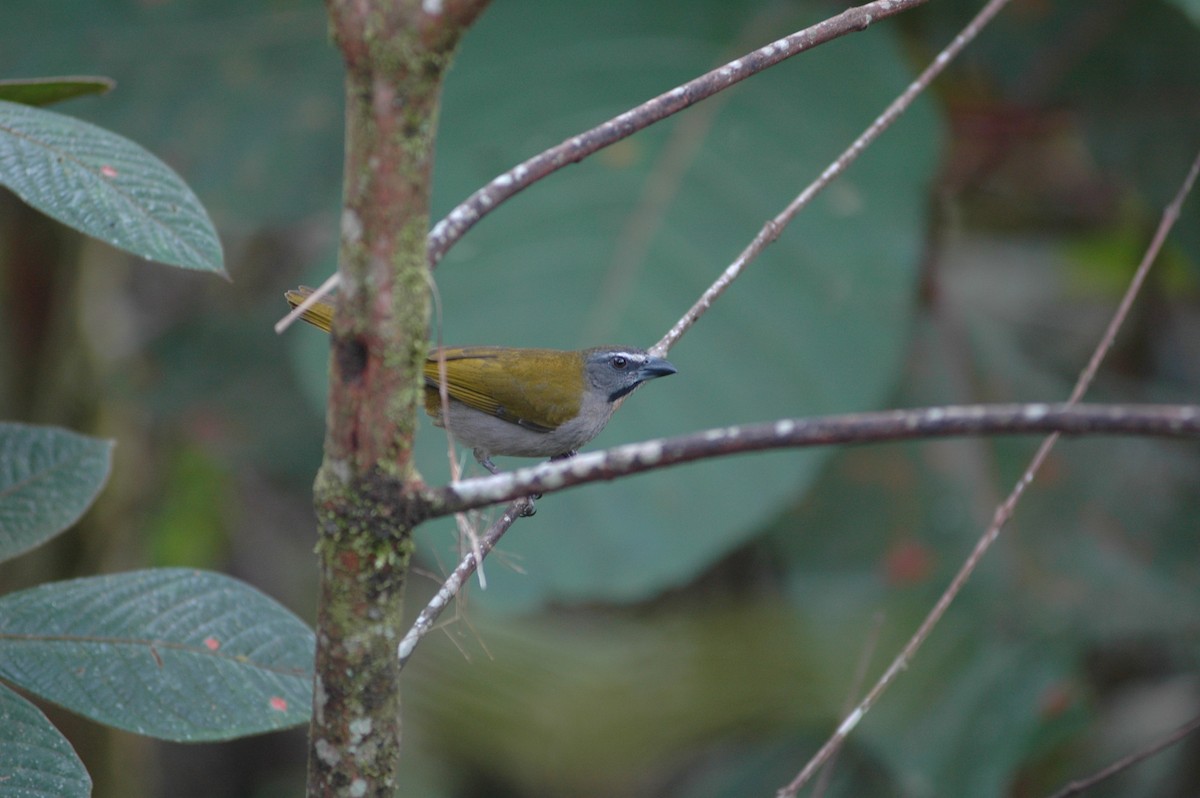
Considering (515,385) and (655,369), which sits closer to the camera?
(655,369)

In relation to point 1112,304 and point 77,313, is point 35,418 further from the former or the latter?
point 1112,304

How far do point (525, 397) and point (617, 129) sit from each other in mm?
1763

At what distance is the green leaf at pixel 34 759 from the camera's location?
4.14 ft

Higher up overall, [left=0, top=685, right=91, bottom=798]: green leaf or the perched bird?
the perched bird

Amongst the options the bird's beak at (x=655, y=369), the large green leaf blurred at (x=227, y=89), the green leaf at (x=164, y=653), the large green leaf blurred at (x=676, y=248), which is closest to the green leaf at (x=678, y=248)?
the large green leaf blurred at (x=676, y=248)

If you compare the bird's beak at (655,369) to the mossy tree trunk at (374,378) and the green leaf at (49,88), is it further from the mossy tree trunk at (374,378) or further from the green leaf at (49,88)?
the mossy tree trunk at (374,378)

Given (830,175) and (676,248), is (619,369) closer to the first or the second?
(676,248)

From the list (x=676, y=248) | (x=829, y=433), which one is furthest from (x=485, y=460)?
(x=829, y=433)

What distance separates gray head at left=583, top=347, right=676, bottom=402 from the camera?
2676mm

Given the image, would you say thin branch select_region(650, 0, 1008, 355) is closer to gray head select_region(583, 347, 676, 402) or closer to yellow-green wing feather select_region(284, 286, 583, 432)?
gray head select_region(583, 347, 676, 402)

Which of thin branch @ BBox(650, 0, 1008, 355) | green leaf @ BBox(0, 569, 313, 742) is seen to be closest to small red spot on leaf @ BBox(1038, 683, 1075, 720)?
thin branch @ BBox(650, 0, 1008, 355)

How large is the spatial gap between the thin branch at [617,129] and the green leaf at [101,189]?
328mm

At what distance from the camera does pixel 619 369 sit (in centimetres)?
291

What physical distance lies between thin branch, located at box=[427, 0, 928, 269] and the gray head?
1194mm
